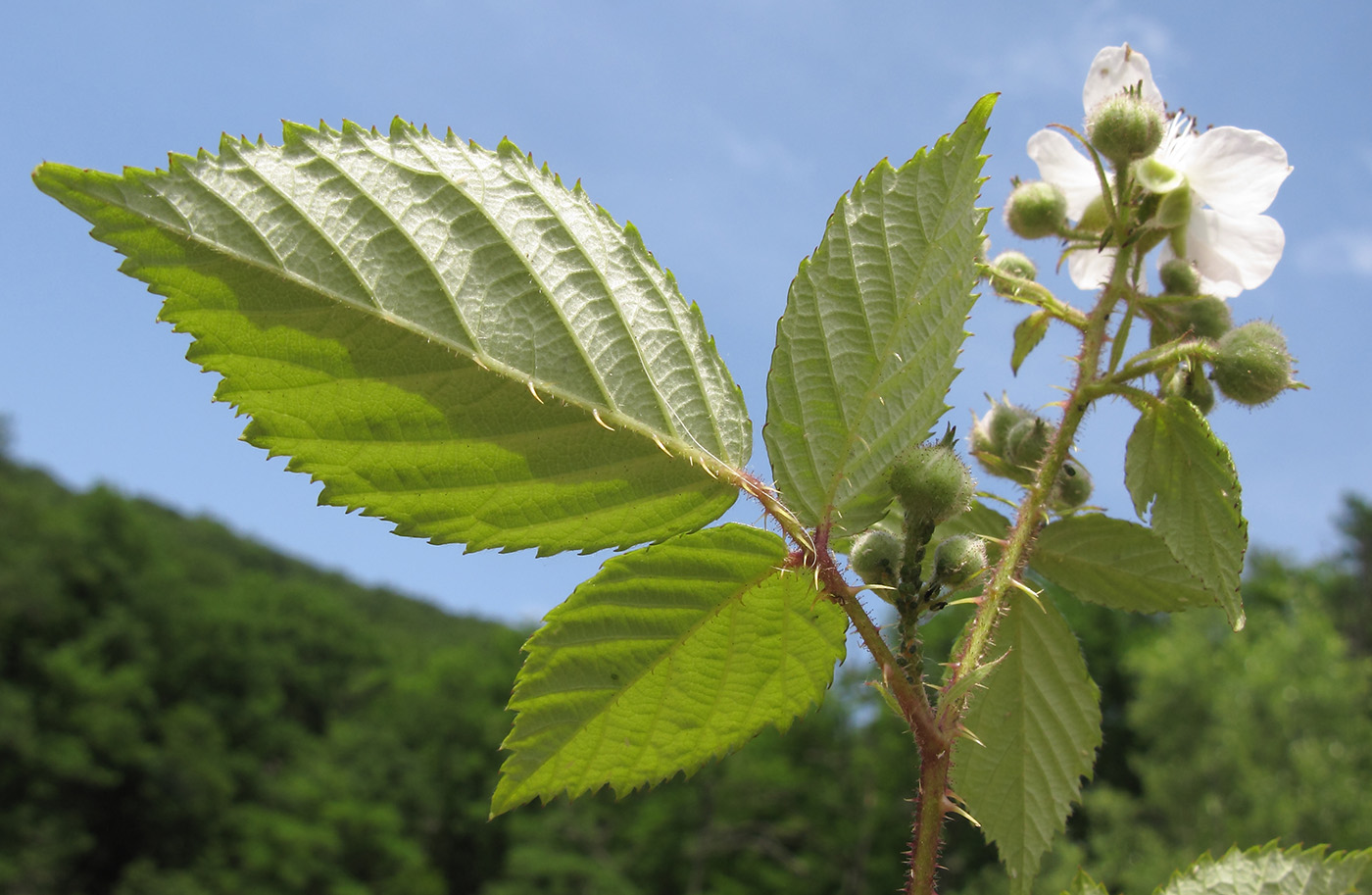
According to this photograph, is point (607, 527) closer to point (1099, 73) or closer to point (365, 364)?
point (365, 364)

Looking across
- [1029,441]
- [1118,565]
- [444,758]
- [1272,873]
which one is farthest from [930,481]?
[444,758]

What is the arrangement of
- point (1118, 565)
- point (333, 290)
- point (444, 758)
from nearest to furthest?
point (333, 290) → point (1118, 565) → point (444, 758)

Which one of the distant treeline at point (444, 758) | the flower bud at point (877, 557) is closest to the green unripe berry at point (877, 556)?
the flower bud at point (877, 557)

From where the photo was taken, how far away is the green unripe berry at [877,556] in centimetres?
106

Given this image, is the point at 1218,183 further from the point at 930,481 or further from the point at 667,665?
the point at 667,665

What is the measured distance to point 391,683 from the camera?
50.7m

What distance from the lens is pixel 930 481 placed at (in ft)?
3.24

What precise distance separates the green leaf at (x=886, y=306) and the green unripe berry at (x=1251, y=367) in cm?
47

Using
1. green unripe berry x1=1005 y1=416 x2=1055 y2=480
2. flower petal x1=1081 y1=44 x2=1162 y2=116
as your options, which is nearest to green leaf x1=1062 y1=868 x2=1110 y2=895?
green unripe berry x1=1005 y1=416 x2=1055 y2=480

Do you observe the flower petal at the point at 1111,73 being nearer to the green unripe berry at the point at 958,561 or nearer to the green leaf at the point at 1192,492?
the green leaf at the point at 1192,492

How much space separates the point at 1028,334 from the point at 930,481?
0.50 meters

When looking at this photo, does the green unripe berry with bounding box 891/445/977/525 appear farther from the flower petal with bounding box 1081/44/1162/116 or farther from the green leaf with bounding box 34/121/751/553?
the flower petal with bounding box 1081/44/1162/116

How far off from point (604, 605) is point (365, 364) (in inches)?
13.9

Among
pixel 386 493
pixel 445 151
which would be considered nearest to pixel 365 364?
pixel 386 493
